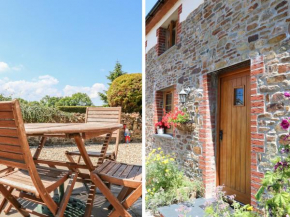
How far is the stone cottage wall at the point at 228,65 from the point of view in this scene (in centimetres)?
214

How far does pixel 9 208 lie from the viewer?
207 cm

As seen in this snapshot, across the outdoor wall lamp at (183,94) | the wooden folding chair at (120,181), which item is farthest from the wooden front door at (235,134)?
the wooden folding chair at (120,181)

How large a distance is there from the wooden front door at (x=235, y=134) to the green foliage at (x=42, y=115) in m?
4.93

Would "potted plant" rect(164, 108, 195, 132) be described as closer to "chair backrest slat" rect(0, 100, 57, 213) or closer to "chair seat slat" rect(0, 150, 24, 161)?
"chair backrest slat" rect(0, 100, 57, 213)

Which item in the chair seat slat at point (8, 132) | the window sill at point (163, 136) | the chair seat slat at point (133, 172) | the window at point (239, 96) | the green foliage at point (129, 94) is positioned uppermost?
the green foliage at point (129, 94)

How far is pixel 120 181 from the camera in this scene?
65.1 inches

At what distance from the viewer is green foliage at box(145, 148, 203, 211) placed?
292cm

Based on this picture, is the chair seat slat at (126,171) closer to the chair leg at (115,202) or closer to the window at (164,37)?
the chair leg at (115,202)

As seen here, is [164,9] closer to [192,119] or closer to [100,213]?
[192,119]

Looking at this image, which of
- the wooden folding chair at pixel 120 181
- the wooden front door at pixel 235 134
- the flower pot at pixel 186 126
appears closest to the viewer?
the wooden folding chair at pixel 120 181

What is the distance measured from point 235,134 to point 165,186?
4.01 feet

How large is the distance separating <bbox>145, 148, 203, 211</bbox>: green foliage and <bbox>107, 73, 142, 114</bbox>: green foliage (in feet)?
13.8

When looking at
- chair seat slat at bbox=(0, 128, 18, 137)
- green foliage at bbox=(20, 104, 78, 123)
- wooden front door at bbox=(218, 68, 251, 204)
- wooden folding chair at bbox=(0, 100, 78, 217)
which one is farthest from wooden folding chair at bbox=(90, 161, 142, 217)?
green foliage at bbox=(20, 104, 78, 123)

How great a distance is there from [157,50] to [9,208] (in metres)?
4.07
